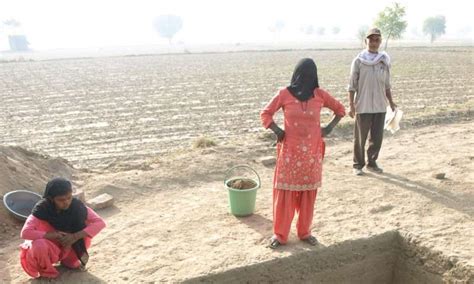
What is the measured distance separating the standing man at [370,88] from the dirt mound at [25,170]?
4459 millimetres

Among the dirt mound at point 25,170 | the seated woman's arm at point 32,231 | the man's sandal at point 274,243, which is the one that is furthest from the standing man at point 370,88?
the dirt mound at point 25,170

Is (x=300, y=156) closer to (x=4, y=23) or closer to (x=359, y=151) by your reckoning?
(x=359, y=151)

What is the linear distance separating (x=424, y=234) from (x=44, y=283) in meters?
3.73

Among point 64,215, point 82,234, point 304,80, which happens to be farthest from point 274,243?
point 64,215

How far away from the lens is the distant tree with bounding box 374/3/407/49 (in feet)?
185

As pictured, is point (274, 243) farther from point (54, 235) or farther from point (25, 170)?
point (25, 170)

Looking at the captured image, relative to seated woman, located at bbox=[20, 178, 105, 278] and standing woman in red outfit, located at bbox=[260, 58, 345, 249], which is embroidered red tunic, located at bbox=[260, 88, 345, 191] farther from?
seated woman, located at bbox=[20, 178, 105, 278]

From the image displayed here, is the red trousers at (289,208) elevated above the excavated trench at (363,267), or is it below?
above

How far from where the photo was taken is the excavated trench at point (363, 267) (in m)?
4.07

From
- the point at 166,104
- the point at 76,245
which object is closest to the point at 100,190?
the point at 76,245

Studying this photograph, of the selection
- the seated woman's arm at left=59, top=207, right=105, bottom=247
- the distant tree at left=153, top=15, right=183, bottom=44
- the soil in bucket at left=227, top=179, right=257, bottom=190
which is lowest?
the soil in bucket at left=227, top=179, right=257, bottom=190

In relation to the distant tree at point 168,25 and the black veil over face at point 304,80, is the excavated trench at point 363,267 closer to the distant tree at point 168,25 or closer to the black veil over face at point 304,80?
the black veil over face at point 304,80

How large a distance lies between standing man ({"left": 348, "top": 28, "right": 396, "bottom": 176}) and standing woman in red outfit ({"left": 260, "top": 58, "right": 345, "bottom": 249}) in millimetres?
1819

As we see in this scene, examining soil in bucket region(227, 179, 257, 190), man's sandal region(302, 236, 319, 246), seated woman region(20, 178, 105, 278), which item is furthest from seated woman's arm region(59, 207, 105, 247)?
man's sandal region(302, 236, 319, 246)
